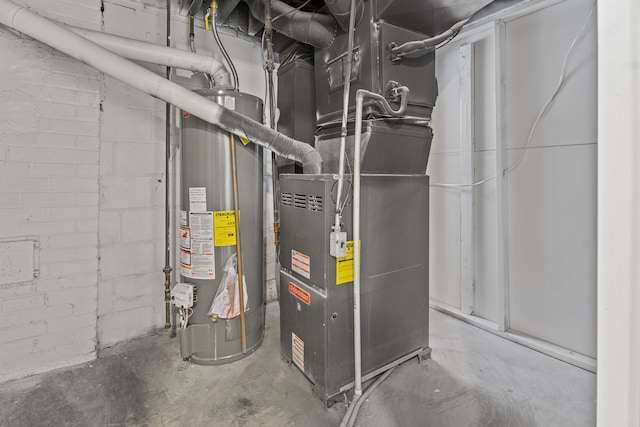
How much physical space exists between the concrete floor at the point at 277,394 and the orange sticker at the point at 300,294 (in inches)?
17.9

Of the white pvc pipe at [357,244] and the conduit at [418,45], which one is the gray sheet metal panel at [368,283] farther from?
the conduit at [418,45]

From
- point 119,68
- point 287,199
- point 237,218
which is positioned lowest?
point 237,218

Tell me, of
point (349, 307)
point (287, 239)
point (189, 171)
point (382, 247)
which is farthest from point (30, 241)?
point (382, 247)

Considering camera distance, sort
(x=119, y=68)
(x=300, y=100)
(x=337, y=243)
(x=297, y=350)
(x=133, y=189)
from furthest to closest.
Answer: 1. (x=300, y=100)
2. (x=133, y=189)
3. (x=297, y=350)
4. (x=119, y=68)
5. (x=337, y=243)

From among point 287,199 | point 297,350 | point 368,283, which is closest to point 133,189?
point 287,199

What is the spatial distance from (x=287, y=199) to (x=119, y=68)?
3.50 ft

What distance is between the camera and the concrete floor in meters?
1.44

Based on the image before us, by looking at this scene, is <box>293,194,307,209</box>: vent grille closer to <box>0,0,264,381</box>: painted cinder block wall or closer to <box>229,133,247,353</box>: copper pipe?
<box>229,133,247,353</box>: copper pipe

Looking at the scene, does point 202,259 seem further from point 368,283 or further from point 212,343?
point 368,283

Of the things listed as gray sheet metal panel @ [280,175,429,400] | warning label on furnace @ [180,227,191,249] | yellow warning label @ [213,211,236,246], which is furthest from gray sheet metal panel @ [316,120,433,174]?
warning label on furnace @ [180,227,191,249]

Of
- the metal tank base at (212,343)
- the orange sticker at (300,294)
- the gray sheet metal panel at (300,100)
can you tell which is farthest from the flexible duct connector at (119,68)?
the metal tank base at (212,343)

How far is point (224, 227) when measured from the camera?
1832mm

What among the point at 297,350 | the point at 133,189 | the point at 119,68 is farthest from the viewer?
the point at 133,189

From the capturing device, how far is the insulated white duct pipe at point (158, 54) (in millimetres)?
1719
